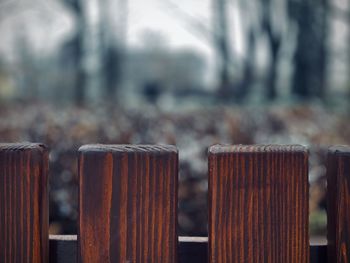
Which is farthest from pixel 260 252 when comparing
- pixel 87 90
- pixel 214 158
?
pixel 87 90

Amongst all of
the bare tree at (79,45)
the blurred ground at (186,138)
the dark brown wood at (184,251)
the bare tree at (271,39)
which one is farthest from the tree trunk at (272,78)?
the dark brown wood at (184,251)

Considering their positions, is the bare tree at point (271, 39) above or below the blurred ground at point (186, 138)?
above

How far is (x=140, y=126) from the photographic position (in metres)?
3.10

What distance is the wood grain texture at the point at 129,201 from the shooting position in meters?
0.76

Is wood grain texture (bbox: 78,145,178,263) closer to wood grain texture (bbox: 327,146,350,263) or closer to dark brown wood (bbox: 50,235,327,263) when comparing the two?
dark brown wood (bbox: 50,235,327,263)

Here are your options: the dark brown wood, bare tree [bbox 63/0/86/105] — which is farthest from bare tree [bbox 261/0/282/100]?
the dark brown wood

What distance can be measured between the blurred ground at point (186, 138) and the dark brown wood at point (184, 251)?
1.30m

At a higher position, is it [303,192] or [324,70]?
[324,70]

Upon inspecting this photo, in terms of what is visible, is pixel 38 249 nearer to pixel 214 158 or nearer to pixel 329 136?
pixel 214 158

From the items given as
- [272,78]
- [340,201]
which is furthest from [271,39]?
[340,201]

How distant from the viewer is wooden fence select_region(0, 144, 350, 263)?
76 cm

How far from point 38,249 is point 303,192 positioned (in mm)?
399

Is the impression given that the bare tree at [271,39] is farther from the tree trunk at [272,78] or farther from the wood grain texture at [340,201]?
the wood grain texture at [340,201]

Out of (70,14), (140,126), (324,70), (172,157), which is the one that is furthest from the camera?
(70,14)
